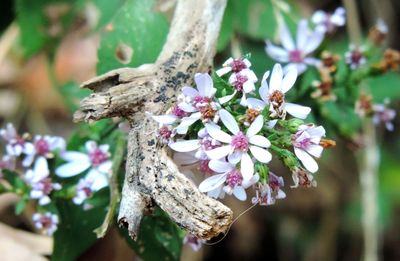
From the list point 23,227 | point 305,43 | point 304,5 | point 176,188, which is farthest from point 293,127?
point 304,5

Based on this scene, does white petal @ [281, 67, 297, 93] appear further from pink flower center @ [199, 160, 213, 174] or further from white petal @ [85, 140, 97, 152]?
white petal @ [85, 140, 97, 152]

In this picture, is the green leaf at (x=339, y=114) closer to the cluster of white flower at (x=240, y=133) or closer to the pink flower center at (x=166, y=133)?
the cluster of white flower at (x=240, y=133)

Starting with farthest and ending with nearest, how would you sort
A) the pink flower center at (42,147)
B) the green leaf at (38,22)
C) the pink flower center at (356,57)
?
the green leaf at (38,22) < the pink flower center at (356,57) < the pink flower center at (42,147)

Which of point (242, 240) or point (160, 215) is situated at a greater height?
point (160, 215)

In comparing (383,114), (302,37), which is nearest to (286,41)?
(302,37)

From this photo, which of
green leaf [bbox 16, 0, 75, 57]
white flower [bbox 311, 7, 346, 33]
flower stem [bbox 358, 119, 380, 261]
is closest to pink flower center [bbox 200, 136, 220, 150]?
white flower [bbox 311, 7, 346, 33]

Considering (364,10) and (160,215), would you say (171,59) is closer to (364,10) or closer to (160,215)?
(160,215)

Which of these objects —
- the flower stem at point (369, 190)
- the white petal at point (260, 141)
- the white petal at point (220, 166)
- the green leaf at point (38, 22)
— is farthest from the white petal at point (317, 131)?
the green leaf at point (38, 22)

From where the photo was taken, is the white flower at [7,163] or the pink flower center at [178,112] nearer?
the pink flower center at [178,112]
